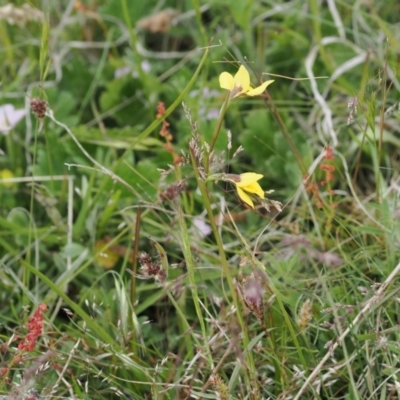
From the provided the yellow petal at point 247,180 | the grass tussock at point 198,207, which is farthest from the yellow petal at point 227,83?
the yellow petal at point 247,180

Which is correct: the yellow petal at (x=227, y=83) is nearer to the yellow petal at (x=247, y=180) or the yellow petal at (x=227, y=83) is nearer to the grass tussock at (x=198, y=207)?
the grass tussock at (x=198, y=207)

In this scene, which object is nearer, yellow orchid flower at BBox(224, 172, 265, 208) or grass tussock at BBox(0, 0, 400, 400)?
yellow orchid flower at BBox(224, 172, 265, 208)

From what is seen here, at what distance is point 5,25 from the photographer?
201 cm

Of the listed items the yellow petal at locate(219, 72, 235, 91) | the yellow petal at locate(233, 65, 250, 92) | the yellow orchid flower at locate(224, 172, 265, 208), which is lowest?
the yellow orchid flower at locate(224, 172, 265, 208)

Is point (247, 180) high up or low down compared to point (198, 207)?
up

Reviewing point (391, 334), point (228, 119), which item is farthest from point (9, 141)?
point (391, 334)

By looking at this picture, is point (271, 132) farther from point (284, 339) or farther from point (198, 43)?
point (284, 339)

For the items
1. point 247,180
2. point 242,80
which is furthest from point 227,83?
point 247,180

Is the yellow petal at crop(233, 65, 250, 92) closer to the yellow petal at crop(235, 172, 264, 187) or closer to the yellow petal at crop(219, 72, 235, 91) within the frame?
the yellow petal at crop(219, 72, 235, 91)

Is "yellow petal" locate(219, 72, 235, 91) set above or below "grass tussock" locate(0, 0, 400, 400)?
above

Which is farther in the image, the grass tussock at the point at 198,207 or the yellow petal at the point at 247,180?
Answer: the grass tussock at the point at 198,207

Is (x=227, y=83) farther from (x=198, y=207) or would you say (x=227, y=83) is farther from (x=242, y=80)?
(x=198, y=207)

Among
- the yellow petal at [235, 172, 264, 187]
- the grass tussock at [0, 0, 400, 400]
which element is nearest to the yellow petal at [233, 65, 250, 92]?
the grass tussock at [0, 0, 400, 400]

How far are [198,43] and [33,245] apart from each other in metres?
0.82
